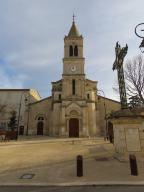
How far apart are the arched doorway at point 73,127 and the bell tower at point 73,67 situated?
14.5 feet

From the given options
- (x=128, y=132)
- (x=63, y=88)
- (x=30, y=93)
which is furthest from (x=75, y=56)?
(x=128, y=132)

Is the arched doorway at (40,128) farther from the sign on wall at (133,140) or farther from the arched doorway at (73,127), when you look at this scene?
the sign on wall at (133,140)

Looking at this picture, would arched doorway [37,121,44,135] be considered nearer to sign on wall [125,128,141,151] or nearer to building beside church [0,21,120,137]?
building beside church [0,21,120,137]

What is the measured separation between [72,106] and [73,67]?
835 cm

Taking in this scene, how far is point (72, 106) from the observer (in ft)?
123

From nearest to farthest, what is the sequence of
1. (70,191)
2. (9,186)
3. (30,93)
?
(70,191)
(9,186)
(30,93)

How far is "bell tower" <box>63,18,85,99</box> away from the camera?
38812 mm

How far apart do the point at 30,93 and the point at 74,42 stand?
19461mm

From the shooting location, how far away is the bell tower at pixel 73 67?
38812mm

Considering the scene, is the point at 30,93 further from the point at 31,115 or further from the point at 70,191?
the point at 70,191

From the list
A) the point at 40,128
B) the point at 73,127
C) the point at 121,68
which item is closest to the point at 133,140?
the point at 121,68

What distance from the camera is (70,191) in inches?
218

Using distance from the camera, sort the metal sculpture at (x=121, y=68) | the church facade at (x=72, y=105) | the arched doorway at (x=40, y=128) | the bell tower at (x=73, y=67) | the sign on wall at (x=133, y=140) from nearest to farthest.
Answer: the sign on wall at (x=133, y=140)
the metal sculpture at (x=121, y=68)
the church facade at (x=72, y=105)
the bell tower at (x=73, y=67)
the arched doorway at (x=40, y=128)

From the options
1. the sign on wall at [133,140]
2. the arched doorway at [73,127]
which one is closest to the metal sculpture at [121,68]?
the sign on wall at [133,140]
